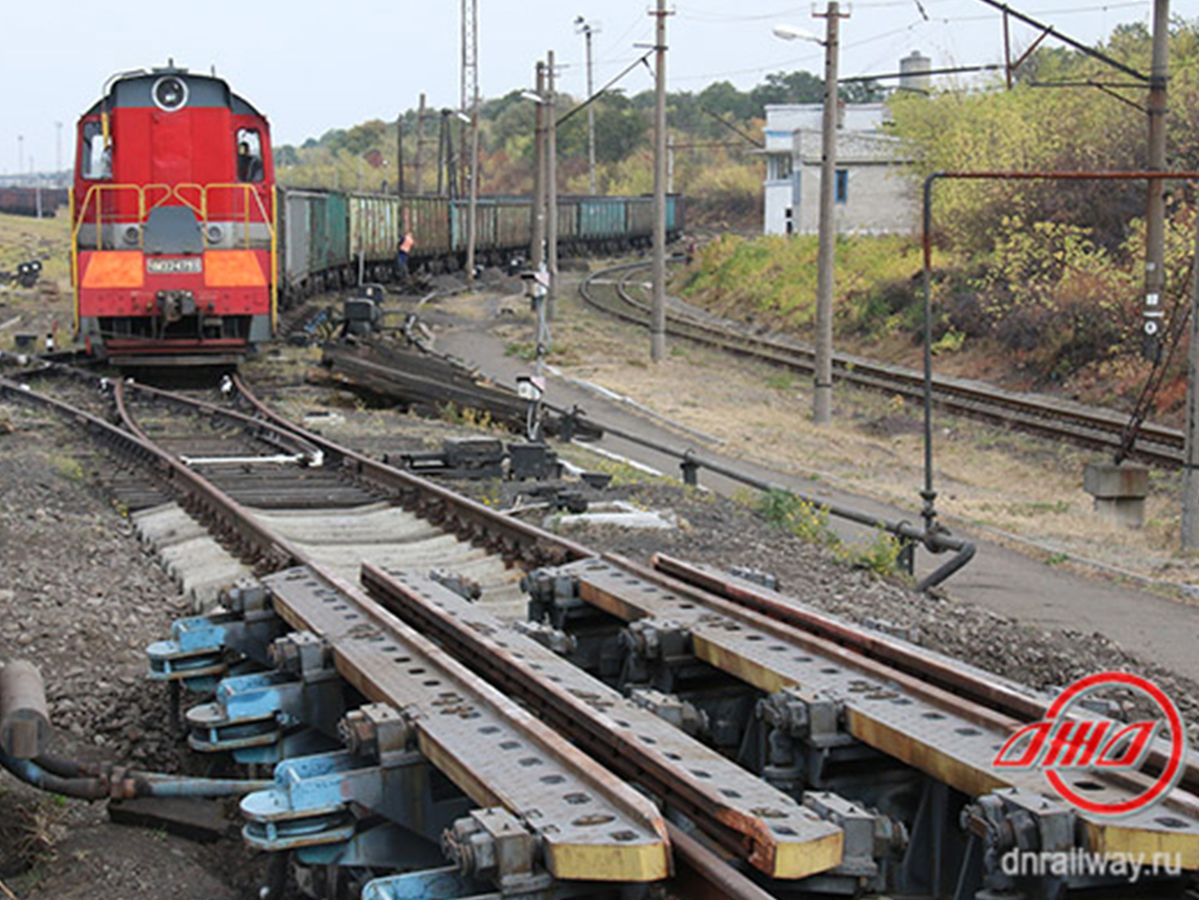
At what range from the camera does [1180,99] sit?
120 ft

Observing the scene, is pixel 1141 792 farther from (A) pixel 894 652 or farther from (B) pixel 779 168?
(B) pixel 779 168

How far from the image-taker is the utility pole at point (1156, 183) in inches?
832

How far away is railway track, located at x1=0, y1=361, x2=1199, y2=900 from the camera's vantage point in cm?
386

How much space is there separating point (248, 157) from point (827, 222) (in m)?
8.33

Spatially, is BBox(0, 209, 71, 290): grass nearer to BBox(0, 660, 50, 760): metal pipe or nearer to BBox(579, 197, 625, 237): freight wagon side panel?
BBox(579, 197, 625, 237): freight wagon side panel

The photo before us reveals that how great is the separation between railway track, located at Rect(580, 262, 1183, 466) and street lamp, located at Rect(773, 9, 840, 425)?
300 centimetres

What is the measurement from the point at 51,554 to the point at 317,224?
24582mm

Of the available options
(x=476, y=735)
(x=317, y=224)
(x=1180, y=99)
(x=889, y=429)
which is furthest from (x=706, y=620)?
(x=1180, y=99)

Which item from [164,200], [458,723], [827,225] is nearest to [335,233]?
[164,200]

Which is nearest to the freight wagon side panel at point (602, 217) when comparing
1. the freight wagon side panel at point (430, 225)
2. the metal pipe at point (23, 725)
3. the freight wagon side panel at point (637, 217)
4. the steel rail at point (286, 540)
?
the freight wagon side panel at point (637, 217)

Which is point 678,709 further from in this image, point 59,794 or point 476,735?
point 59,794

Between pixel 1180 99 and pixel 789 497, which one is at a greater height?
pixel 1180 99

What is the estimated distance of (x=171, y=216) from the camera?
2077cm

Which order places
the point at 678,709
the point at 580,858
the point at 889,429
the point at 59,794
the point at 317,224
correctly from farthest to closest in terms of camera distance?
the point at 317,224
the point at 889,429
the point at 59,794
the point at 678,709
the point at 580,858
